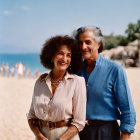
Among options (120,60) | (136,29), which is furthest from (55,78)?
(136,29)

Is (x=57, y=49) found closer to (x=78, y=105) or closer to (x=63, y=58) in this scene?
(x=63, y=58)

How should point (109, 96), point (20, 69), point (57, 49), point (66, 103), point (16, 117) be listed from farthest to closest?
1. point (20, 69)
2. point (16, 117)
3. point (109, 96)
4. point (57, 49)
5. point (66, 103)

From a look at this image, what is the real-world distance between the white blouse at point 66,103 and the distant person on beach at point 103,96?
0.76ft

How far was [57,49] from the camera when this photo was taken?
A: 2.23 metres

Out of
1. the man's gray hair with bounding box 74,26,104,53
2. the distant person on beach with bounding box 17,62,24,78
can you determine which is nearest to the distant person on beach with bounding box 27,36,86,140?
the man's gray hair with bounding box 74,26,104,53

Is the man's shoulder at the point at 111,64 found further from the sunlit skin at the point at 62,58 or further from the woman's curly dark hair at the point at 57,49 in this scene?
the sunlit skin at the point at 62,58

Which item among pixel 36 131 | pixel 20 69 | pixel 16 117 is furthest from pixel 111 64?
pixel 20 69

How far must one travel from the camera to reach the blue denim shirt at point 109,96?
2303 millimetres

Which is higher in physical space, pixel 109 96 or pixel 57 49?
pixel 57 49

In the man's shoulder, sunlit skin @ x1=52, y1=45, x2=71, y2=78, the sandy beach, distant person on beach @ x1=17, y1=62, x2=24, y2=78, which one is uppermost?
sunlit skin @ x1=52, y1=45, x2=71, y2=78

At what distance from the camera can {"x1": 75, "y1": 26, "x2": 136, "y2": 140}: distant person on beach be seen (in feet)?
7.57

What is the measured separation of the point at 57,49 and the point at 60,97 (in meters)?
0.46

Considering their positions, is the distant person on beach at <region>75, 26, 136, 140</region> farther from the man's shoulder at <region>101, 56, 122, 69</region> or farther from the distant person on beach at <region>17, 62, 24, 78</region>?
the distant person on beach at <region>17, 62, 24, 78</region>

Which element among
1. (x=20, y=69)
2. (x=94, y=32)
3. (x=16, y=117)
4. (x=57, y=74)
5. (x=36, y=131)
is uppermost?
(x=94, y=32)
